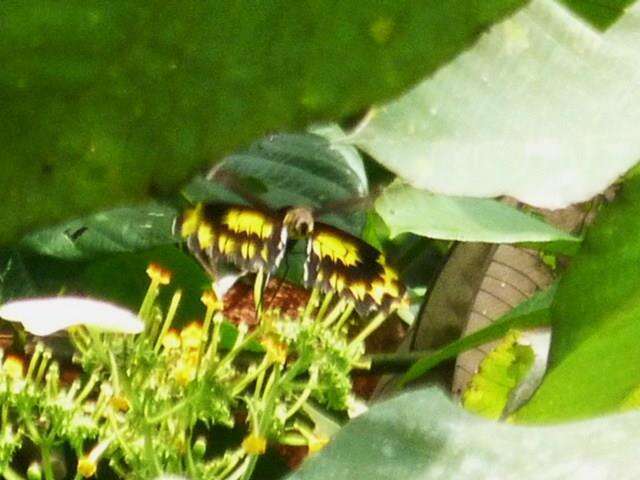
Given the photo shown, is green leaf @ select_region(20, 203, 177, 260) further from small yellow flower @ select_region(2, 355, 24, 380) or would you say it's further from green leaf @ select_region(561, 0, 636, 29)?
green leaf @ select_region(561, 0, 636, 29)

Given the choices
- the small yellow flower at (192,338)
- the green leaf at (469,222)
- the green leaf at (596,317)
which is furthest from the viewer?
the small yellow flower at (192,338)

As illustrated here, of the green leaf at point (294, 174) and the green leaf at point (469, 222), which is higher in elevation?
the green leaf at point (469, 222)

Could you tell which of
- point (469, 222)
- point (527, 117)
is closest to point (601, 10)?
point (527, 117)

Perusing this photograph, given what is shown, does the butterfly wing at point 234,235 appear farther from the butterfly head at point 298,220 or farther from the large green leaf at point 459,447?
the large green leaf at point 459,447

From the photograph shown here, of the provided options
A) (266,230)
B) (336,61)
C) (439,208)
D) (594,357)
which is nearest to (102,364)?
(266,230)

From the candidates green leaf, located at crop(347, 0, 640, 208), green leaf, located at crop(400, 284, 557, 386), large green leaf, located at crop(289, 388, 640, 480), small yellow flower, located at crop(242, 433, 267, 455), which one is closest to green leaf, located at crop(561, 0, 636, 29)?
green leaf, located at crop(347, 0, 640, 208)

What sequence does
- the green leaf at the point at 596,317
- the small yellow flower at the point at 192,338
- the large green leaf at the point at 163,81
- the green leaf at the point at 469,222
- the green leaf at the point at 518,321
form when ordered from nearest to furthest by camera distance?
the large green leaf at the point at 163,81, the green leaf at the point at 596,317, the green leaf at the point at 469,222, the green leaf at the point at 518,321, the small yellow flower at the point at 192,338

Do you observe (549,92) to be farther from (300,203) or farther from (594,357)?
(300,203)

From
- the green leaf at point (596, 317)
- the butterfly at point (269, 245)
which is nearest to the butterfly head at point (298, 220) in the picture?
the butterfly at point (269, 245)
